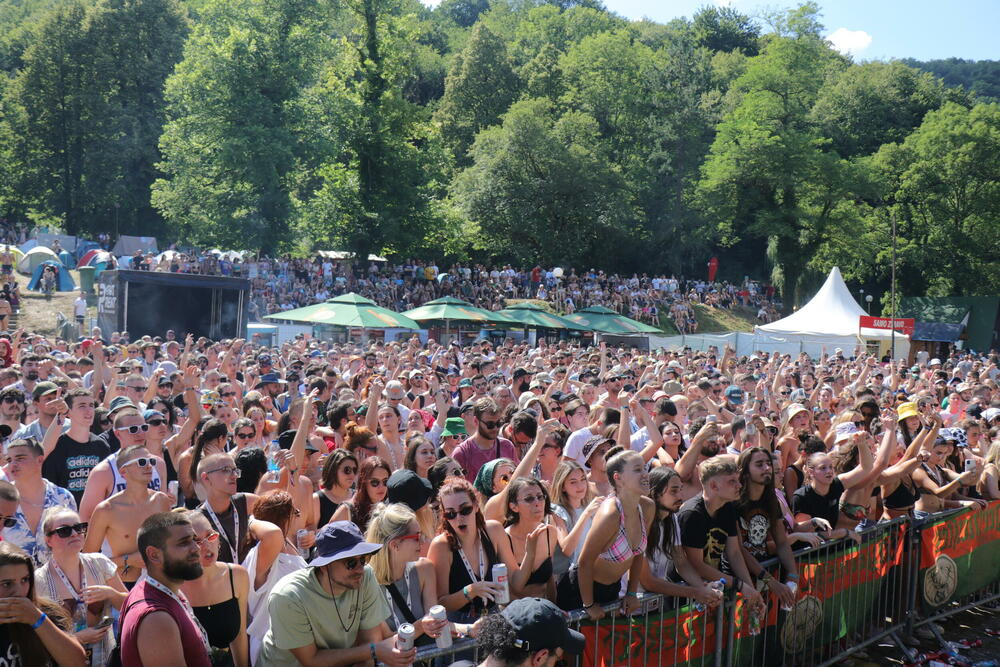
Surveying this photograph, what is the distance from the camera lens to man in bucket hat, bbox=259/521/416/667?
3.36m

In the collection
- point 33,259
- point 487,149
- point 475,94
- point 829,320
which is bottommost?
point 829,320

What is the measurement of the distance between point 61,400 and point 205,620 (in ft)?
12.4

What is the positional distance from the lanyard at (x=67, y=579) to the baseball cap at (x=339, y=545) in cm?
122

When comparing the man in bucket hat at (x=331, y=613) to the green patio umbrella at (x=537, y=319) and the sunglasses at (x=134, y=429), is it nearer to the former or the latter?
the sunglasses at (x=134, y=429)

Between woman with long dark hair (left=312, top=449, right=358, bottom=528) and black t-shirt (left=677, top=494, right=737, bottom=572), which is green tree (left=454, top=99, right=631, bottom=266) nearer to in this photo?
woman with long dark hair (left=312, top=449, right=358, bottom=528)

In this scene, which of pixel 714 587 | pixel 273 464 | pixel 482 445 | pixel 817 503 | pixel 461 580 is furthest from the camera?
pixel 482 445

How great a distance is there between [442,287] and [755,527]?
2982cm

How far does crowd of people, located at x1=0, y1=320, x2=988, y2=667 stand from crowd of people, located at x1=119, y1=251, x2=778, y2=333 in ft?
73.0

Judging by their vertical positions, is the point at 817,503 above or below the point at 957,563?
above

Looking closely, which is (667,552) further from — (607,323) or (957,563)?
(607,323)

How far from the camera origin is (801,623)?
5.64 m

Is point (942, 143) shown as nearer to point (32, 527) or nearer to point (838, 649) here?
point (838, 649)

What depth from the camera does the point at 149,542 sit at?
129 inches

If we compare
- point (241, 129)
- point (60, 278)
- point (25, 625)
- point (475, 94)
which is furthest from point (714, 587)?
point (475, 94)
